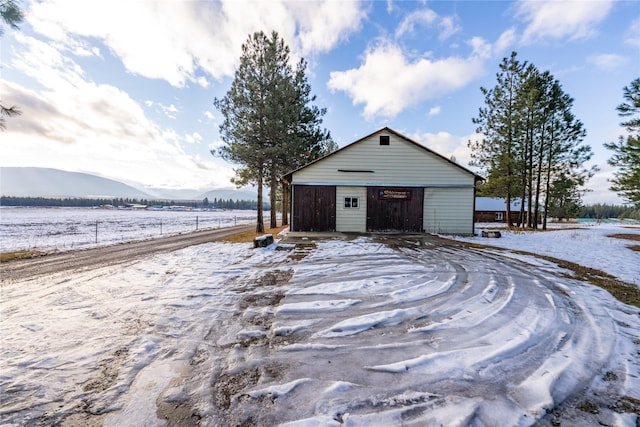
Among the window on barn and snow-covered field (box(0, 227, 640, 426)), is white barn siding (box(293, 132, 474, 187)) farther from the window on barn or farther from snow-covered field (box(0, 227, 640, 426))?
snow-covered field (box(0, 227, 640, 426))

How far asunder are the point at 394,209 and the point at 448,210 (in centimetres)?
330

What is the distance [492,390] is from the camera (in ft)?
7.74

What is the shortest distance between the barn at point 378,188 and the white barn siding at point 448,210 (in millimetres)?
57

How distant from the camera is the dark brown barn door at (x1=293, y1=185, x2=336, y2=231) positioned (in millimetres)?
14906

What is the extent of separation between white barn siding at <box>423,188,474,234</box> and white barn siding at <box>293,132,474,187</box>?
60cm

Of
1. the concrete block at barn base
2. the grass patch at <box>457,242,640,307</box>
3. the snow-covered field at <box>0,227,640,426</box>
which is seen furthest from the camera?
the concrete block at barn base

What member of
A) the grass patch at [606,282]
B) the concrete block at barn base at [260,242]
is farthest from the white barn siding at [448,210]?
the concrete block at barn base at [260,242]

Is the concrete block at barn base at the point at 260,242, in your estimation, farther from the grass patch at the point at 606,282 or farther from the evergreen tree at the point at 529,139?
the evergreen tree at the point at 529,139

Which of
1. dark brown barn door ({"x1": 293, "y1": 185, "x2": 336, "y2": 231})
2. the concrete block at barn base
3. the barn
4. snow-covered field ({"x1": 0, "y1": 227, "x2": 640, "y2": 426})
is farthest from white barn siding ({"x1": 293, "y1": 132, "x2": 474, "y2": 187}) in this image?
snow-covered field ({"x1": 0, "y1": 227, "x2": 640, "y2": 426})

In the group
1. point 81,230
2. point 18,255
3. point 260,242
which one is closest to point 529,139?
point 260,242

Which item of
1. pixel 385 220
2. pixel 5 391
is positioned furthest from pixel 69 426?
pixel 385 220

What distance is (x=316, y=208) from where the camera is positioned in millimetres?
14938

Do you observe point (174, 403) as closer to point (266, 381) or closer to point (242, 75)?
point (266, 381)

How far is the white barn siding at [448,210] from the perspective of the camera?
15.0m
